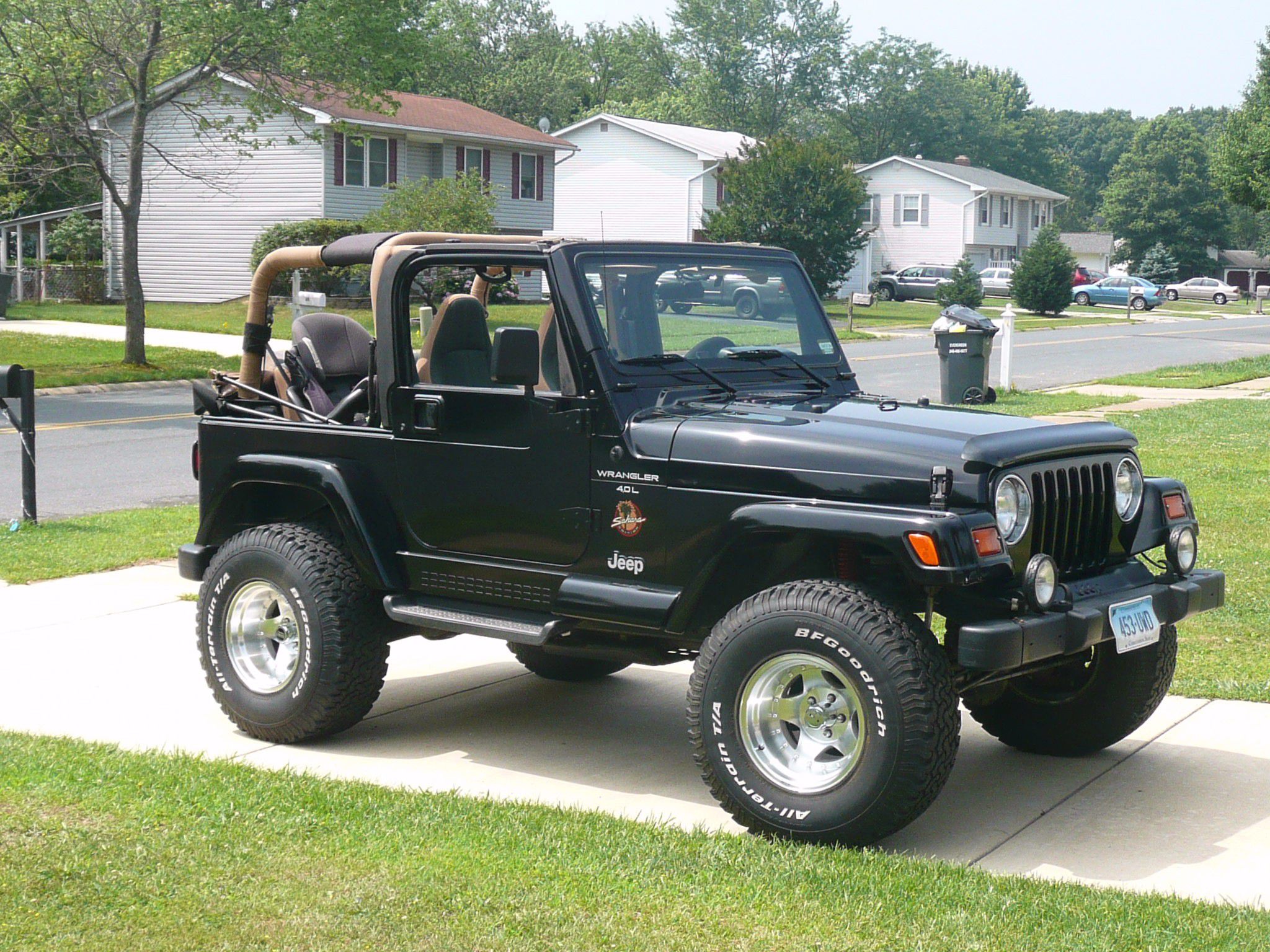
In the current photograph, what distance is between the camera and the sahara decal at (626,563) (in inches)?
213

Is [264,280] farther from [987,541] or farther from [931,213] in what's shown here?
[931,213]

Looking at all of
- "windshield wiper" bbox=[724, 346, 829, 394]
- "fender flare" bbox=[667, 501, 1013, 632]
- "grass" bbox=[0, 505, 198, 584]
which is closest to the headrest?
"windshield wiper" bbox=[724, 346, 829, 394]

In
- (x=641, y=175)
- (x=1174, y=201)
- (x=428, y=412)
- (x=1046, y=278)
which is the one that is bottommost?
(x=428, y=412)

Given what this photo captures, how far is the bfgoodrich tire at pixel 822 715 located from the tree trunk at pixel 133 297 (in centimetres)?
2248

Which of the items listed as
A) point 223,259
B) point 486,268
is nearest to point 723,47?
point 223,259

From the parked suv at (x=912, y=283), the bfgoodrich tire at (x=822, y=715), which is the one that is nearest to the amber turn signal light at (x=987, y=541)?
the bfgoodrich tire at (x=822, y=715)

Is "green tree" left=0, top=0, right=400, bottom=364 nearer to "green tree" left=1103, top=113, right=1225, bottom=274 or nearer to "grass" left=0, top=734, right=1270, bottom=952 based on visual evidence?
"grass" left=0, top=734, right=1270, bottom=952

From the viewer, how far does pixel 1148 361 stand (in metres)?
32.4

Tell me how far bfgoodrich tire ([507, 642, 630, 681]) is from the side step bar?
48.6 inches

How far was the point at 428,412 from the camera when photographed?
5883 millimetres

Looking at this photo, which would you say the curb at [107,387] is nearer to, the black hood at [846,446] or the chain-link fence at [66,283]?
the black hood at [846,446]

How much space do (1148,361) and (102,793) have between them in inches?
1187

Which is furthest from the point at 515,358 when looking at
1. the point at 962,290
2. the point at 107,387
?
the point at 962,290

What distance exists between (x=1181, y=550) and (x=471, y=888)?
2.81 metres
